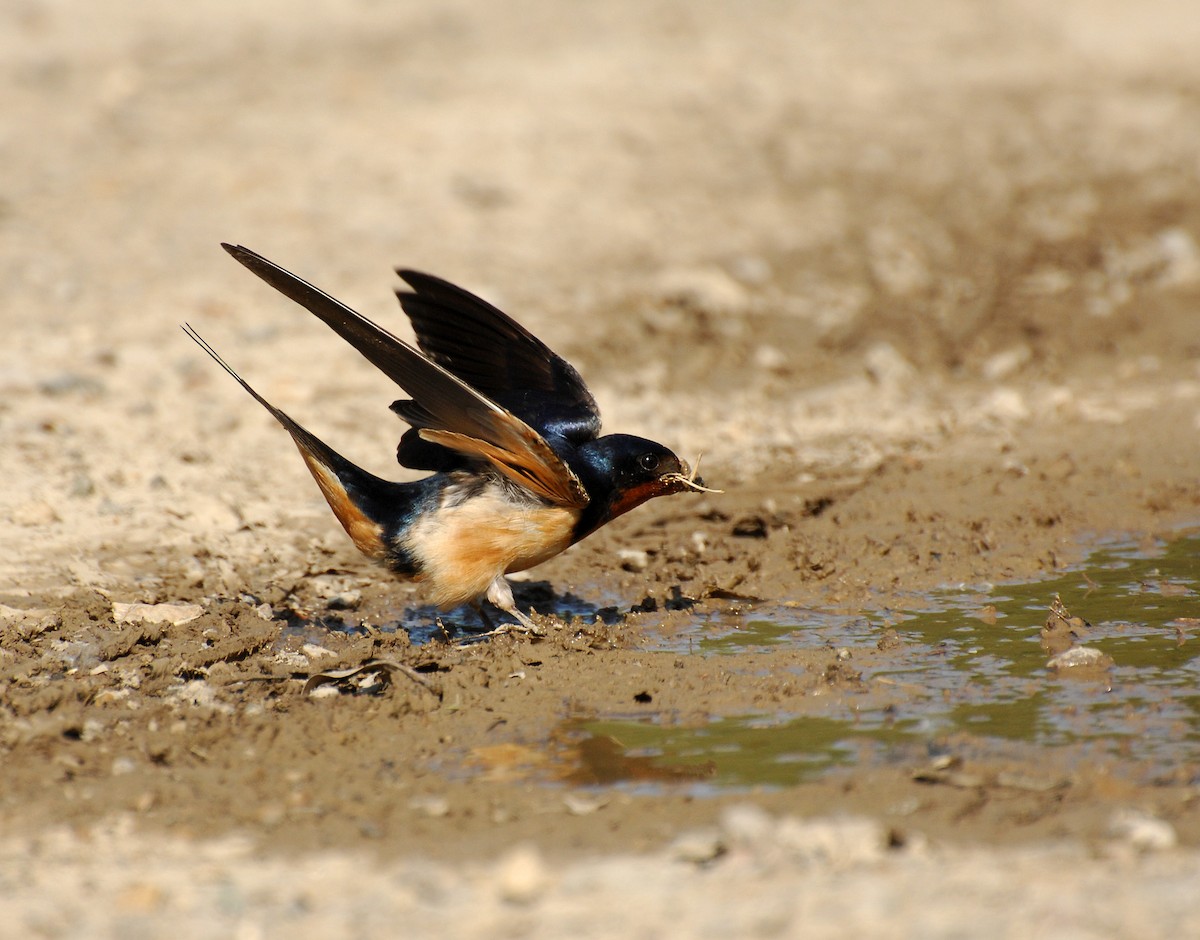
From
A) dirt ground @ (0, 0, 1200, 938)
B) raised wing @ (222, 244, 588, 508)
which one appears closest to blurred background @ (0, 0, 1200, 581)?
dirt ground @ (0, 0, 1200, 938)

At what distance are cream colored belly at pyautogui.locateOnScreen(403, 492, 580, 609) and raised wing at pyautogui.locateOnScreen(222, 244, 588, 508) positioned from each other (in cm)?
10

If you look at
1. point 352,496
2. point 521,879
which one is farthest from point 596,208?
point 521,879

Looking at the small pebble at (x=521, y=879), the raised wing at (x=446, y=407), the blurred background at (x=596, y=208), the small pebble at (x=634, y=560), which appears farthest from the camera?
the blurred background at (x=596, y=208)

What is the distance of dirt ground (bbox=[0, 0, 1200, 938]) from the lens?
378cm

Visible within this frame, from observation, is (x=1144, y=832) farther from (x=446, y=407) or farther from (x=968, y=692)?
(x=446, y=407)

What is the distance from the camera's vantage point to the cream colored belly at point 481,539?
559 cm

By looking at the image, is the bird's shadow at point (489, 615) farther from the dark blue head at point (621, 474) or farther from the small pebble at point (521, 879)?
the small pebble at point (521, 879)

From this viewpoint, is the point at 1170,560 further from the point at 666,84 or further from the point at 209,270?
the point at 666,84

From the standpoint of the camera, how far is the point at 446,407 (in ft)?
17.0

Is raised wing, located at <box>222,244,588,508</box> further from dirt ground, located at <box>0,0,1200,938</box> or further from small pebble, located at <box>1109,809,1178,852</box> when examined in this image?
small pebble, located at <box>1109,809,1178,852</box>

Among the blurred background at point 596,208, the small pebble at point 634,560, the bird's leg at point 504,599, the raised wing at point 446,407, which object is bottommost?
the bird's leg at point 504,599

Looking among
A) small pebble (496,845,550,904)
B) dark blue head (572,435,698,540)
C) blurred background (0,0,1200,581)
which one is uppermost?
blurred background (0,0,1200,581)

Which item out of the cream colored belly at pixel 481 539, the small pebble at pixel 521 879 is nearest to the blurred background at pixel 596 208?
the cream colored belly at pixel 481 539

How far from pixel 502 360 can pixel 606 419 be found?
200 centimetres
